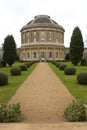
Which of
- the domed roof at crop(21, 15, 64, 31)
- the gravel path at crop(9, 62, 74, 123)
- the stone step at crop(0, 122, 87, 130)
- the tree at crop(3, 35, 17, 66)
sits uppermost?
the domed roof at crop(21, 15, 64, 31)

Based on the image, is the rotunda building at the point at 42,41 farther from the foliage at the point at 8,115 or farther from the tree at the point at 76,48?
the foliage at the point at 8,115

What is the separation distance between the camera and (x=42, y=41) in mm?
96438

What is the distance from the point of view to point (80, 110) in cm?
983

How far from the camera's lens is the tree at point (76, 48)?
2046 inches

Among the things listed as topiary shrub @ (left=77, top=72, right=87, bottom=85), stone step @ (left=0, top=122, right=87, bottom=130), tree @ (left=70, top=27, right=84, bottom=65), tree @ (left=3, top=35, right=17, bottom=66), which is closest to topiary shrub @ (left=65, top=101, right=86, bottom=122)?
stone step @ (left=0, top=122, right=87, bottom=130)

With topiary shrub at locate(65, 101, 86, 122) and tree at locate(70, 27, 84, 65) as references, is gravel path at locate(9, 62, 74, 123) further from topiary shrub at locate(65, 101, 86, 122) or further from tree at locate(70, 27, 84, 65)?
tree at locate(70, 27, 84, 65)

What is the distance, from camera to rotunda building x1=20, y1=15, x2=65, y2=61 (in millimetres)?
94562

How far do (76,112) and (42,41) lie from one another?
286ft

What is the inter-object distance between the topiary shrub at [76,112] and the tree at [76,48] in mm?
41869

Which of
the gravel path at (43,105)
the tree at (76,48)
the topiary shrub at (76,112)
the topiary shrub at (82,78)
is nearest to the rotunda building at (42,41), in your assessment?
the tree at (76,48)

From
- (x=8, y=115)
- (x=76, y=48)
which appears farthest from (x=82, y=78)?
(x=76, y=48)

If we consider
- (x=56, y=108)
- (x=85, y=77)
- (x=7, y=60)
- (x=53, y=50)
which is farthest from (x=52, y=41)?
(x=56, y=108)

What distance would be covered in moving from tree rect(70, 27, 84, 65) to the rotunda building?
39968mm

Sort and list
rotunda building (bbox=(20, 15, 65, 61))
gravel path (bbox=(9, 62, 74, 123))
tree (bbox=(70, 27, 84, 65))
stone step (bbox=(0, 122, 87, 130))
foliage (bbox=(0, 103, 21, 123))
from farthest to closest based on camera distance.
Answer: rotunda building (bbox=(20, 15, 65, 61))
tree (bbox=(70, 27, 84, 65))
gravel path (bbox=(9, 62, 74, 123))
foliage (bbox=(0, 103, 21, 123))
stone step (bbox=(0, 122, 87, 130))
